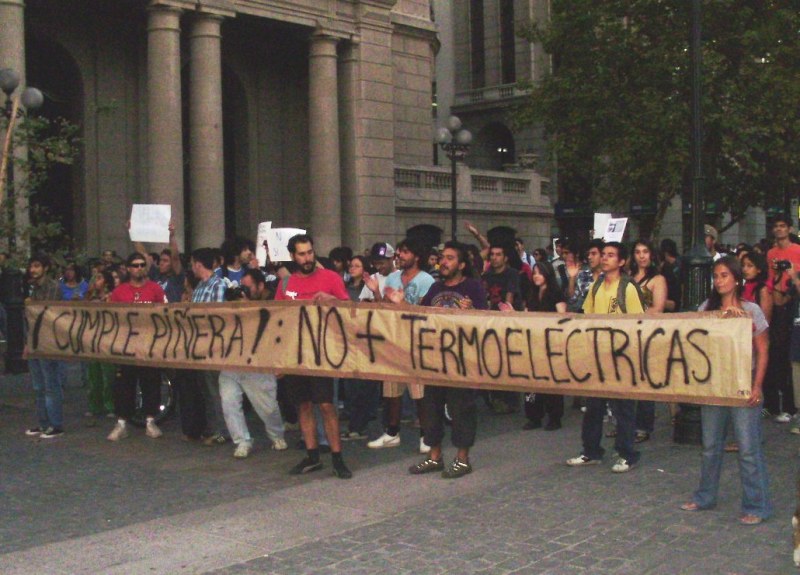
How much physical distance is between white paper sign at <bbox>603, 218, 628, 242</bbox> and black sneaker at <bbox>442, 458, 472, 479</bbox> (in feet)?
27.2

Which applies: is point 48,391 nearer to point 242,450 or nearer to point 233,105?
point 242,450

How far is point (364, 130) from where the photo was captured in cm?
3089

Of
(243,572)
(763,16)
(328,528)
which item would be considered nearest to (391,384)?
(328,528)

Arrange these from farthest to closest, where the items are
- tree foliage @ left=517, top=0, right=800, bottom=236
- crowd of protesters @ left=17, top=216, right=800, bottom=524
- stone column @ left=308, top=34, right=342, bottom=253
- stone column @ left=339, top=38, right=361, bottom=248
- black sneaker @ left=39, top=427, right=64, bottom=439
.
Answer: stone column @ left=339, top=38, right=361, bottom=248 < stone column @ left=308, top=34, right=342, bottom=253 < tree foliage @ left=517, top=0, right=800, bottom=236 < black sneaker @ left=39, top=427, right=64, bottom=439 < crowd of protesters @ left=17, top=216, right=800, bottom=524

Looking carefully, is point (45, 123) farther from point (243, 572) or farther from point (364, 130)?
point (364, 130)

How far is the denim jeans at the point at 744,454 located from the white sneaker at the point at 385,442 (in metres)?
3.74

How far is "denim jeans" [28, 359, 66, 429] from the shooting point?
11195 millimetres

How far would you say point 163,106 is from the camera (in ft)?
83.6

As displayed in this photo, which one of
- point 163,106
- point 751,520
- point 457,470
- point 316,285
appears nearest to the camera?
point 751,520

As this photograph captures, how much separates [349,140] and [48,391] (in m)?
20.5

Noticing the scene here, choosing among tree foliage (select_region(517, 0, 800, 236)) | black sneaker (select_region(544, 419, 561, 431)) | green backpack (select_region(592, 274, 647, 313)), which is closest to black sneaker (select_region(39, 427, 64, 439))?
black sneaker (select_region(544, 419, 561, 431))

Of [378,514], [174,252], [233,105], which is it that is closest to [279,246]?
[174,252]

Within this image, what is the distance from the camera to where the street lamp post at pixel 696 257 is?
9.97m

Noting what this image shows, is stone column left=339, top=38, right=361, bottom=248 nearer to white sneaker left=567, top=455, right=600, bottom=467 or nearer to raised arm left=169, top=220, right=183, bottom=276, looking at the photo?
raised arm left=169, top=220, right=183, bottom=276
